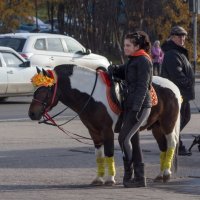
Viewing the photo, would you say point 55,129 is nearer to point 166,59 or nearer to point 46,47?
point 166,59

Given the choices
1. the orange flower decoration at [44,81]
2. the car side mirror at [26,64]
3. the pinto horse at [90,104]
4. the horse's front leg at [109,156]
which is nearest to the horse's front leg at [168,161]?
the pinto horse at [90,104]

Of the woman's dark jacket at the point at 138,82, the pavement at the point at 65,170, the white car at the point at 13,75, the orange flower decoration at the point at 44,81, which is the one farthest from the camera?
the white car at the point at 13,75

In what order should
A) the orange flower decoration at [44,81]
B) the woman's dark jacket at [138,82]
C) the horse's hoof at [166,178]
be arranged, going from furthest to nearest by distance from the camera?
1. the horse's hoof at [166,178]
2. the orange flower decoration at [44,81]
3. the woman's dark jacket at [138,82]

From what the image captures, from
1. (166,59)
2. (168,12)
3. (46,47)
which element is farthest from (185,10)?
(166,59)

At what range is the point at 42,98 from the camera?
434 inches

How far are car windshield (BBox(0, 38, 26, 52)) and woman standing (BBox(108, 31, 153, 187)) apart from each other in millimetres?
17151

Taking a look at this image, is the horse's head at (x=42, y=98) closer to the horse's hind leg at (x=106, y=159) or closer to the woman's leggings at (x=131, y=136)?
the horse's hind leg at (x=106, y=159)

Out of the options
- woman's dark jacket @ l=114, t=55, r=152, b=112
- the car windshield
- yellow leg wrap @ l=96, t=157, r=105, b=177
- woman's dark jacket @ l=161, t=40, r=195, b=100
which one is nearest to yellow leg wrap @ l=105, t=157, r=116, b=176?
yellow leg wrap @ l=96, t=157, r=105, b=177

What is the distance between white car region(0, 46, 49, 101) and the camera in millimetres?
23156

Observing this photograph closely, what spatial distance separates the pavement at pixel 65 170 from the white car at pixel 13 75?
5.44 m

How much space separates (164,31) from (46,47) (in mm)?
10609

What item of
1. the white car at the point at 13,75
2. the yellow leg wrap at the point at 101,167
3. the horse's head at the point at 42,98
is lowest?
the white car at the point at 13,75

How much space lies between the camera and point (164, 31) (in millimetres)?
38406

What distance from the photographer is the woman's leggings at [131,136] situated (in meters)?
10.7
